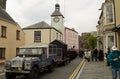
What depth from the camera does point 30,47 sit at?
1698 cm

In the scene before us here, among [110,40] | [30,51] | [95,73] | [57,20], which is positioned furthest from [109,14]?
[57,20]

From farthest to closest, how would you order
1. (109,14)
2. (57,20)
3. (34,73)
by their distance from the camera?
(57,20), (109,14), (34,73)

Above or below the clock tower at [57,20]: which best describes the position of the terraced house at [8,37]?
below

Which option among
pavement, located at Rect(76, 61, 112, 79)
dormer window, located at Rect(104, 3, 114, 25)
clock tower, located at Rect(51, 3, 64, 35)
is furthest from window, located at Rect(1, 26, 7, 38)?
clock tower, located at Rect(51, 3, 64, 35)

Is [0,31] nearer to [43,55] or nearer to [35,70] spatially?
[43,55]

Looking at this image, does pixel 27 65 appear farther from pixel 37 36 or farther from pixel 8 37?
pixel 37 36

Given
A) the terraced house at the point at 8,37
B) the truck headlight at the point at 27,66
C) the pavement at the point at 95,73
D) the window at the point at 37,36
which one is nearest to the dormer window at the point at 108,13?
the pavement at the point at 95,73

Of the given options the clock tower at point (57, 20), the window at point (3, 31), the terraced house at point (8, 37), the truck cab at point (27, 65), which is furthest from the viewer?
the clock tower at point (57, 20)

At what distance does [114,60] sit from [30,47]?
815cm

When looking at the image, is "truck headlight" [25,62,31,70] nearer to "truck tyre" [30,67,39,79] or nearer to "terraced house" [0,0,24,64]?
"truck tyre" [30,67,39,79]

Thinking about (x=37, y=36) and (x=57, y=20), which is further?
(x=57, y=20)

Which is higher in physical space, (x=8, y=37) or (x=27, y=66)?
(x=8, y=37)

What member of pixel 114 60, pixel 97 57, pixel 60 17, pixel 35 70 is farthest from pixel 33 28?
pixel 114 60

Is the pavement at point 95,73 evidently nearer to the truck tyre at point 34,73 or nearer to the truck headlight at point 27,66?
the truck tyre at point 34,73
